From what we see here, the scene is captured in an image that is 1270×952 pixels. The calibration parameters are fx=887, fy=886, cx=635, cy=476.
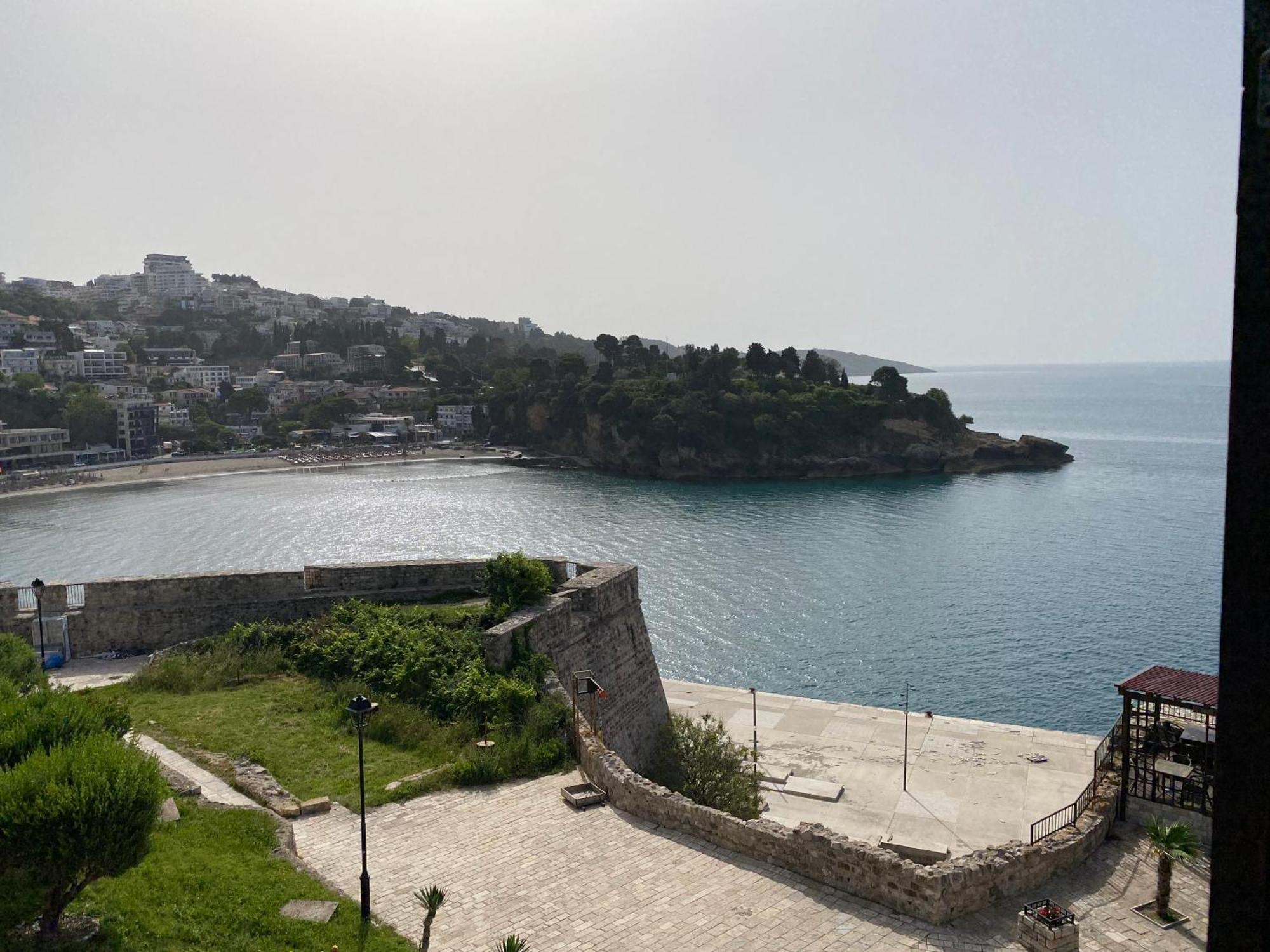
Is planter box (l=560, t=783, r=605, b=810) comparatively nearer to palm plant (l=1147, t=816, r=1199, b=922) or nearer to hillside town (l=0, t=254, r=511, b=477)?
palm plant (l=1147, t=816, r=1199, b=922)

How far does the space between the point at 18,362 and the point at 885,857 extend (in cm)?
15926

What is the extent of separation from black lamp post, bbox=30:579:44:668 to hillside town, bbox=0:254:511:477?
3571 inches

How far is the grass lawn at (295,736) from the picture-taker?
1397cm

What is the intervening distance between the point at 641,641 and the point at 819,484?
220 feet

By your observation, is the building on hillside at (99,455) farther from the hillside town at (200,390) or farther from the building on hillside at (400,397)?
the building on hillside at (400,397)

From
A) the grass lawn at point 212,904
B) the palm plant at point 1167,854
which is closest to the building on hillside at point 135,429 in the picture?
the grass lawn at point 212,904

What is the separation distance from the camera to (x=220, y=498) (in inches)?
3260

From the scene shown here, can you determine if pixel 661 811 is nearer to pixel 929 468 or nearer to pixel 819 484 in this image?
pixel 819 484

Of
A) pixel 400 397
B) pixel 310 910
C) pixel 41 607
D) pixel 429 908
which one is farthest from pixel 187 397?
pixel 429 908

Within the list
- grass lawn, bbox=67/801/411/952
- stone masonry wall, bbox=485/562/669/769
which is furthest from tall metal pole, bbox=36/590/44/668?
grass lawn, bbox=67/801/411/952

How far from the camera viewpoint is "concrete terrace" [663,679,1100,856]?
20828 millimetres

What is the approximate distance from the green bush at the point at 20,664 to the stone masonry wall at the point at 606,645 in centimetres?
726

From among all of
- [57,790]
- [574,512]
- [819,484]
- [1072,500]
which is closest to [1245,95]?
[57,790]

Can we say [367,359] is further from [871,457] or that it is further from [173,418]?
[871,457]
